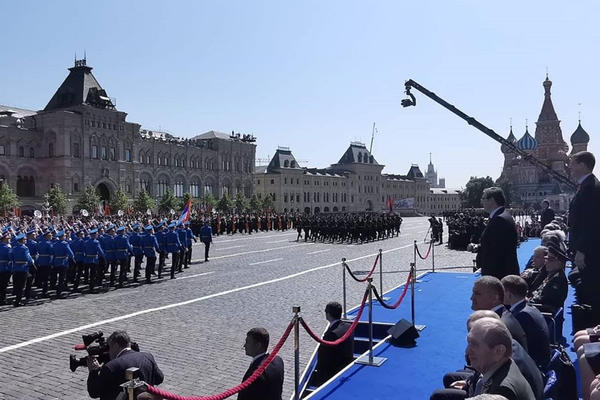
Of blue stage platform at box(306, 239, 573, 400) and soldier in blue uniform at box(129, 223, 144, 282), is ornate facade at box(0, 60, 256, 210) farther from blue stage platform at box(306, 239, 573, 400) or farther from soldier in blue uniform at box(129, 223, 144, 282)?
blue stage platform at box(306, 239, 573, 400)

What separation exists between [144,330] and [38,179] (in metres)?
59.7

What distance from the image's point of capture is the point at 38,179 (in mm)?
62500

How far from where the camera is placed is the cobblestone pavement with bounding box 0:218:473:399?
7723mm

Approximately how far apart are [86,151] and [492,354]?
221ft

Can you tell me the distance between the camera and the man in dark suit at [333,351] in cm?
695

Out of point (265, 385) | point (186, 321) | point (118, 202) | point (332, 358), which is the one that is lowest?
point (186, 321)

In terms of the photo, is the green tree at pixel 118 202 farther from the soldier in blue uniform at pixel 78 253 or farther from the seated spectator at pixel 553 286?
the seated spectator at pixel 553 286

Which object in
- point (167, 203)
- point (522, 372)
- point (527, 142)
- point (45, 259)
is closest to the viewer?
point (522, 372)

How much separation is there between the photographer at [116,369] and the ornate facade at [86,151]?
61290 millimetres

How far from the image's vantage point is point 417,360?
7480mm

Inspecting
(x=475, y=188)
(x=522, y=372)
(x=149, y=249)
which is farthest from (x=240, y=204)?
(x=522, y=372)

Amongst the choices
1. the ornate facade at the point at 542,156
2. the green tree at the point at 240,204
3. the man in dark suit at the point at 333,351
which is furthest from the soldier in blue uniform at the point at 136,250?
the ornate facade at the point at 542,156

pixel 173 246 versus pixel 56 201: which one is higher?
pixel 56 201

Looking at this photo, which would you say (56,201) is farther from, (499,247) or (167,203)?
(499,247)
